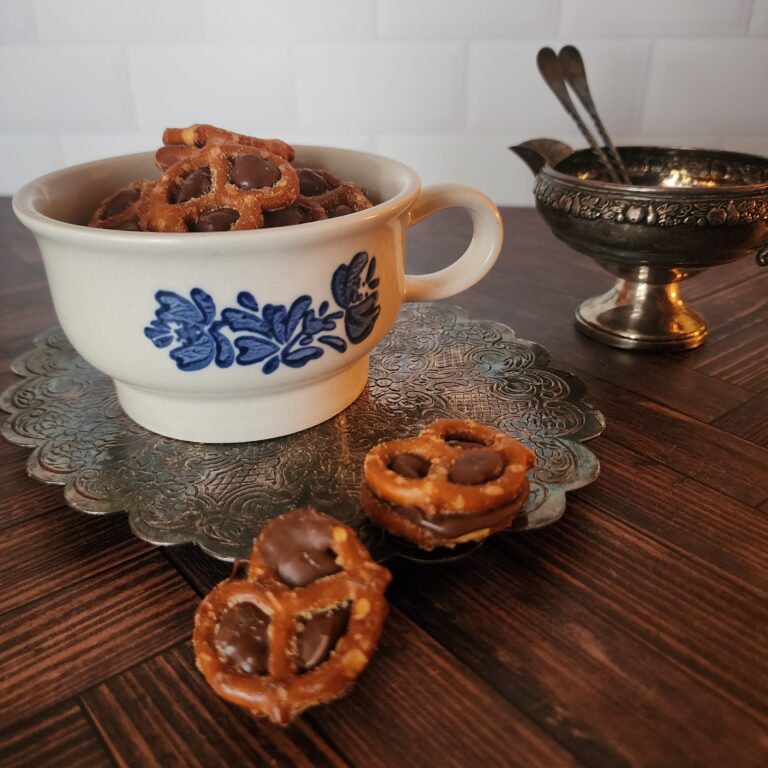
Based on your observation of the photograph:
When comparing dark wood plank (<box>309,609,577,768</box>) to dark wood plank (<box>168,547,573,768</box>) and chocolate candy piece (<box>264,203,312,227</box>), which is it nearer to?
dark wood plank (<box>168,547,573,768</box>)

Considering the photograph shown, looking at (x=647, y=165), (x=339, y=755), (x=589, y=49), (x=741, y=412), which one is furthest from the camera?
(x=589, y=49)

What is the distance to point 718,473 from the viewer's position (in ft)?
1.45

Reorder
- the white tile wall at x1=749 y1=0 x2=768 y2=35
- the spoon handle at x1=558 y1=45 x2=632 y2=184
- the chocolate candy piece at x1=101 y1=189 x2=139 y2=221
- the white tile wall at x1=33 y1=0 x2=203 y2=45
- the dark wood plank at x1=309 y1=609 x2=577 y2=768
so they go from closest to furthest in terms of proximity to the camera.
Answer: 1. the dark wood plank at x1=309 y1=609 x2=577 y2=768
2. the chocolate candy piece at x1=101 y1=189 x2=139 y2=221
3. the spoon handle at x1=558 y1=45 x2=632 y2=184
4. the white tile wall at x1=749 y1=0 x2=768 y2=35
5. the white tile wall at x1=33 y1=0 x2=203 y2=45

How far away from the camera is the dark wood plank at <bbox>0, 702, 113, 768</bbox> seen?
0.90 ft

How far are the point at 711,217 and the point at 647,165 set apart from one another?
0.67ft

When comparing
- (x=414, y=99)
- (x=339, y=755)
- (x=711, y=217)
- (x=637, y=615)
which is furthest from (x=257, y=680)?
(x=414, y=99)

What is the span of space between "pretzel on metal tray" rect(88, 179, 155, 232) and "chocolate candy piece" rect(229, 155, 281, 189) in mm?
62

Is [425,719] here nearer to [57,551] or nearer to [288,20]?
[57,551]

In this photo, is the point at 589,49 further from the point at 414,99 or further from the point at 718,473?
the point at 718,473

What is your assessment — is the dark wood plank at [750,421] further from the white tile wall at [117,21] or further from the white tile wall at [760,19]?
the white tile wall at [117,21]

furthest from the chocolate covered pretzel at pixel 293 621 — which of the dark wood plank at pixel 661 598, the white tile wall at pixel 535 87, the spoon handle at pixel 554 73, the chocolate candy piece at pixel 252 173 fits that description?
the white tile wall at pixel 535 87

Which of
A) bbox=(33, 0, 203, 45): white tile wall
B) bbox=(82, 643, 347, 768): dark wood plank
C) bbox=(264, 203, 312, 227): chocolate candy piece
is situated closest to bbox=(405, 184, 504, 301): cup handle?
bbox=(264, 203, 312, 227): chocolate candy piece

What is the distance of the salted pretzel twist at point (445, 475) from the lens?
0.35 meters

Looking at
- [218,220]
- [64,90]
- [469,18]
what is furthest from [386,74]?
[218,220]
